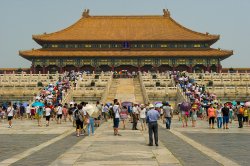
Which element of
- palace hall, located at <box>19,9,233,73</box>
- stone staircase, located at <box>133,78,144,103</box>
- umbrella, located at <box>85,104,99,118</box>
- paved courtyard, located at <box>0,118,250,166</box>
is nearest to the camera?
paved courtyard, located at <box>0,118,250,166</box>

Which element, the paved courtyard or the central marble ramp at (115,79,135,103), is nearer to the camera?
the paved courtyard

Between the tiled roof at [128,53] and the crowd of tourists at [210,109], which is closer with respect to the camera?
the crowd of tourists at [210,109]

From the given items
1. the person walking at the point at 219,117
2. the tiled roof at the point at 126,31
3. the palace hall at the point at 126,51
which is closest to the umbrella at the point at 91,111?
the person walking at the point at 219,117

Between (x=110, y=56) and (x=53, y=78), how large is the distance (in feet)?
69.8

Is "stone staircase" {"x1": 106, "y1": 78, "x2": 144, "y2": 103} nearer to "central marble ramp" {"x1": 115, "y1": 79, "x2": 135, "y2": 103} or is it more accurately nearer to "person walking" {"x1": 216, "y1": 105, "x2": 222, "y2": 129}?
"central marble ramp" {"x1": 115, "y1": 79, "x2": 135, "y2": 103}

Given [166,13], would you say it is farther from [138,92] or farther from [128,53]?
[138,92]

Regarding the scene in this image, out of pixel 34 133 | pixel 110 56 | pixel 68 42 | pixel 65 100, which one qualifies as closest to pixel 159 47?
pixel 110 56

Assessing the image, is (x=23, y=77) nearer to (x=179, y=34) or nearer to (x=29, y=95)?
(x=29, y=95)

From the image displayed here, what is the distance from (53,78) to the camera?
49625 millimetres

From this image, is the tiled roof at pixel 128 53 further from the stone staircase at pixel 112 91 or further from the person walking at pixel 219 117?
the person walking at pixel 219 117

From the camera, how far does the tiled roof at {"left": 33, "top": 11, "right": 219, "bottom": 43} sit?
71688mm

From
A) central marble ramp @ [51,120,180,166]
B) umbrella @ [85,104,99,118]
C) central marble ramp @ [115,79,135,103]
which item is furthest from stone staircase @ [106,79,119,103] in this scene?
central marble ramp @ [51,120,180,166]

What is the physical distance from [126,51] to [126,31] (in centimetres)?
543

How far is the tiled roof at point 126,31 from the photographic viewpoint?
7169cm
